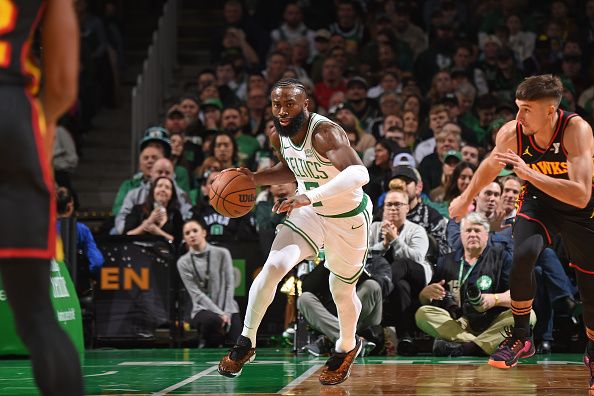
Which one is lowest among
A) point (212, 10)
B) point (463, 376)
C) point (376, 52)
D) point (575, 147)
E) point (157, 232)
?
point (463, 376)

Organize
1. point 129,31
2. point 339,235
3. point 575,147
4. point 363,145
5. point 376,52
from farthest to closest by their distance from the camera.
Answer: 1. point 129,31
2. point 376,52
3. point 363,145
4. point 339,235
5. point 575,147

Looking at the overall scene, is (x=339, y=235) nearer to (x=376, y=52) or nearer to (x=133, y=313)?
(x=133, y=313)

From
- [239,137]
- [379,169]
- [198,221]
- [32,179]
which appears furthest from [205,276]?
[32,179]

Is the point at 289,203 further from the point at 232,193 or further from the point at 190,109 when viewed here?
the point at 190,109

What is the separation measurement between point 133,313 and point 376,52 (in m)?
5.90

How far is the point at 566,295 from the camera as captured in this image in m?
9.62

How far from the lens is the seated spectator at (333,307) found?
927 cm

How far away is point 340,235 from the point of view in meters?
6.80

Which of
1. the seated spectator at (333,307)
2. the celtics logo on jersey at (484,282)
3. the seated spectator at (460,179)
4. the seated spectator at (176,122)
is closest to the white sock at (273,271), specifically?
the seated spectator at (333,307)

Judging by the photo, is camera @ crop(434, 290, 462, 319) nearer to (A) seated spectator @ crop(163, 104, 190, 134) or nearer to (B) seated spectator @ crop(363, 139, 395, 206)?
(B) seated spectator @ crop(363, 139, 395, 206)

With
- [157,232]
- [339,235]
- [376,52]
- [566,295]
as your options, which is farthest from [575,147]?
[376,52]

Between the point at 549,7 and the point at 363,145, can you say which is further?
the point at 549,7

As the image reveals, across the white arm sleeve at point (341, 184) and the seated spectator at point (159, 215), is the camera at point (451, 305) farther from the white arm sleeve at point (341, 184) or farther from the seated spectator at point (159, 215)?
the white arm sleeve at point (341, 184)

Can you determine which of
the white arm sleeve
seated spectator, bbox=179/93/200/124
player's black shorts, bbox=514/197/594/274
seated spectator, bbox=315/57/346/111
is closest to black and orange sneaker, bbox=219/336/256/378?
the white arm sleeve
